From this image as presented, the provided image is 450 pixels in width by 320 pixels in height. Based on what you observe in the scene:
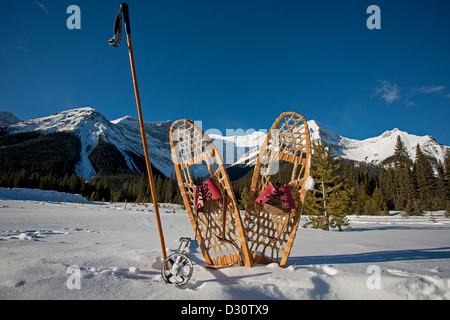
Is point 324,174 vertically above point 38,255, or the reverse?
point 324,174

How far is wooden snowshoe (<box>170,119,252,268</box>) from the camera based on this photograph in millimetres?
3201

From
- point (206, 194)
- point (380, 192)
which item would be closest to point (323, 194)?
point (206, 194)

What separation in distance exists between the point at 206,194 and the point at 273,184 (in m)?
1.06

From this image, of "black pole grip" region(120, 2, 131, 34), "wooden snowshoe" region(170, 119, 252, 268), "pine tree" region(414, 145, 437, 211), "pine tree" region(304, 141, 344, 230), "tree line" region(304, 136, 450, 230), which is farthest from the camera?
"pine tree" region(414, 145, 437, 211)


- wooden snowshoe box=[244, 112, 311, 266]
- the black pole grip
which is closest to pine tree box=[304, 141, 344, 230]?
wooden snowshoe box=[244, 112, 311, 266]

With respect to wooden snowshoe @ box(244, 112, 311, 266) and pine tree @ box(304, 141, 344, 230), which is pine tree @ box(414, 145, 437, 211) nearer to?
pine tree @ box(304, 141, 344, 230)

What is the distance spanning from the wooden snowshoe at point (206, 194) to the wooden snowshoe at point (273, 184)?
293 mm

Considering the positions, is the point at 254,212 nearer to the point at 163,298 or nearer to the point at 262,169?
the point at 262,169

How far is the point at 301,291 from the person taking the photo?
2.27m

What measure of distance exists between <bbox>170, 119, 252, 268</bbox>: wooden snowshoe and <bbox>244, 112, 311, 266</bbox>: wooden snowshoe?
293mm

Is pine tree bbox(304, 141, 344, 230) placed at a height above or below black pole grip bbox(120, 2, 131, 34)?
below

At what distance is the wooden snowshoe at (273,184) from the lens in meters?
3.43
